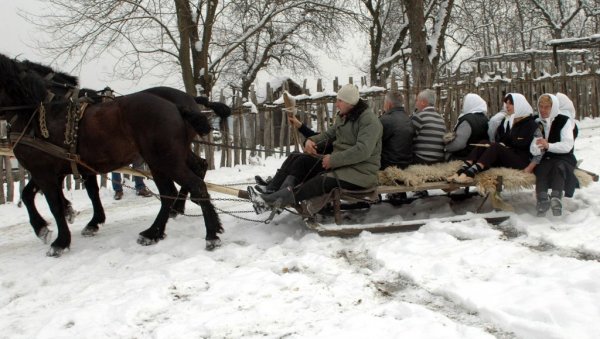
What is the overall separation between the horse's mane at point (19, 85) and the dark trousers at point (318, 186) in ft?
9.49

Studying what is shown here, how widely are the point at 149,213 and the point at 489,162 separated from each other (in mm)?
4615

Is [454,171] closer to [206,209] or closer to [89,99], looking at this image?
[206,209]

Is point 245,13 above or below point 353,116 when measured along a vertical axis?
above

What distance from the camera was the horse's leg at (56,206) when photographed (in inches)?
193

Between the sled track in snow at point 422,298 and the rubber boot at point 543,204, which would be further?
the rubber boot at point 543,204

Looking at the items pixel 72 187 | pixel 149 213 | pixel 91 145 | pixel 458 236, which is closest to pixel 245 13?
pixel 72 187

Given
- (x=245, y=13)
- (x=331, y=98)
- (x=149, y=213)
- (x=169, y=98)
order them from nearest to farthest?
(x=169, y=98)
(x=149, y=213)
(x=331, y=98)
(x=245, y=13)

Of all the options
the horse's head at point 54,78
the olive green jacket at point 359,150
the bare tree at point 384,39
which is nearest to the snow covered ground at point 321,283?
the olive green jacket at point 359,150

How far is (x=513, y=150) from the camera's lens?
5.29 metres

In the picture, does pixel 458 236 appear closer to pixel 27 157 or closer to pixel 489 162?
pixel 489 162

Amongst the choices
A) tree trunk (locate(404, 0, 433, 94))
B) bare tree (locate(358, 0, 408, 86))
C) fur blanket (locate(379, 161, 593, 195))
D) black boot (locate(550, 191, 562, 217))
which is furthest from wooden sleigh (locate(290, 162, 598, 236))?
bare tree (locate(358, 0, 408, 86))

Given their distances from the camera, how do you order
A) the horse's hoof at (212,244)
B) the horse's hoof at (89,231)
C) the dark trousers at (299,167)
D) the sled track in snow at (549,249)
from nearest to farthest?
the sled track in snow at (549,249)
the horse's hoof at (212,244)
the dark trousers at (299,167)
the horse's hoof at (89,231)

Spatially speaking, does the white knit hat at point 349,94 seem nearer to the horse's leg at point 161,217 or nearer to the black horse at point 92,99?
the black horse at point 92,99

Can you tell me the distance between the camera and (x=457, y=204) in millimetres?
5809
